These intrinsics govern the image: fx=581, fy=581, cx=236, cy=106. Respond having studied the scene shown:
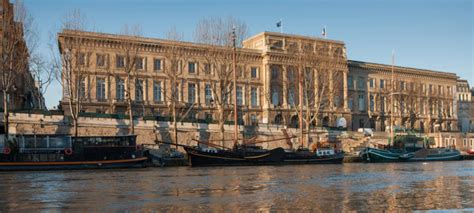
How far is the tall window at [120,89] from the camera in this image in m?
71.7

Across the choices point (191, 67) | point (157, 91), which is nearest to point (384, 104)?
point (191, 67)

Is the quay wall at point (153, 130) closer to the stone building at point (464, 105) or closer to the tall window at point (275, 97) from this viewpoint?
the tall window at point (275, 97)

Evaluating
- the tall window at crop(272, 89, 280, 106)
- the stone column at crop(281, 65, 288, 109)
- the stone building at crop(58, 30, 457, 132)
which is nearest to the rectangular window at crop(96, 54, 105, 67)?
the stone building at crop(58, 30, 457, 132)

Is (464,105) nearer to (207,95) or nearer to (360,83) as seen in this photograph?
(360,83)

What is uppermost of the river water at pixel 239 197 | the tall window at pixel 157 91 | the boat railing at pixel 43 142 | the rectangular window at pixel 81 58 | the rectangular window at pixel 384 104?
the rectangular window at pixel 81 58

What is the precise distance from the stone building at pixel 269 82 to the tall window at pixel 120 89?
13 cm

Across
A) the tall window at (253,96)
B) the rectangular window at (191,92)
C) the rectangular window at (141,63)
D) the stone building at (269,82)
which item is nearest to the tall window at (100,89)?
the stone building at (269,82)

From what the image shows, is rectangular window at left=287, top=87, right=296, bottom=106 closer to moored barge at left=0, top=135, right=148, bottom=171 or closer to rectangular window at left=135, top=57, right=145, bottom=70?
rectangular window at left=135, top=57, right=145, bottom=70

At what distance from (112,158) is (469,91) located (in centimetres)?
12392

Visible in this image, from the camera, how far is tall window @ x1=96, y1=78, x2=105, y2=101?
7050cm

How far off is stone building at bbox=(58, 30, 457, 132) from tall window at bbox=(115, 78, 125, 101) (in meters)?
0.13

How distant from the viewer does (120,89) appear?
238ft

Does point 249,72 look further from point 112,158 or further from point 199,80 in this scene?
point 112,158

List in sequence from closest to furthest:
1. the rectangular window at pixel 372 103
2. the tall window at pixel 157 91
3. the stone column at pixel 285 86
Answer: the tall window at pixel 157 91 → the stone column at pixel 285 86 → the rectangular window at pixel 372 103
